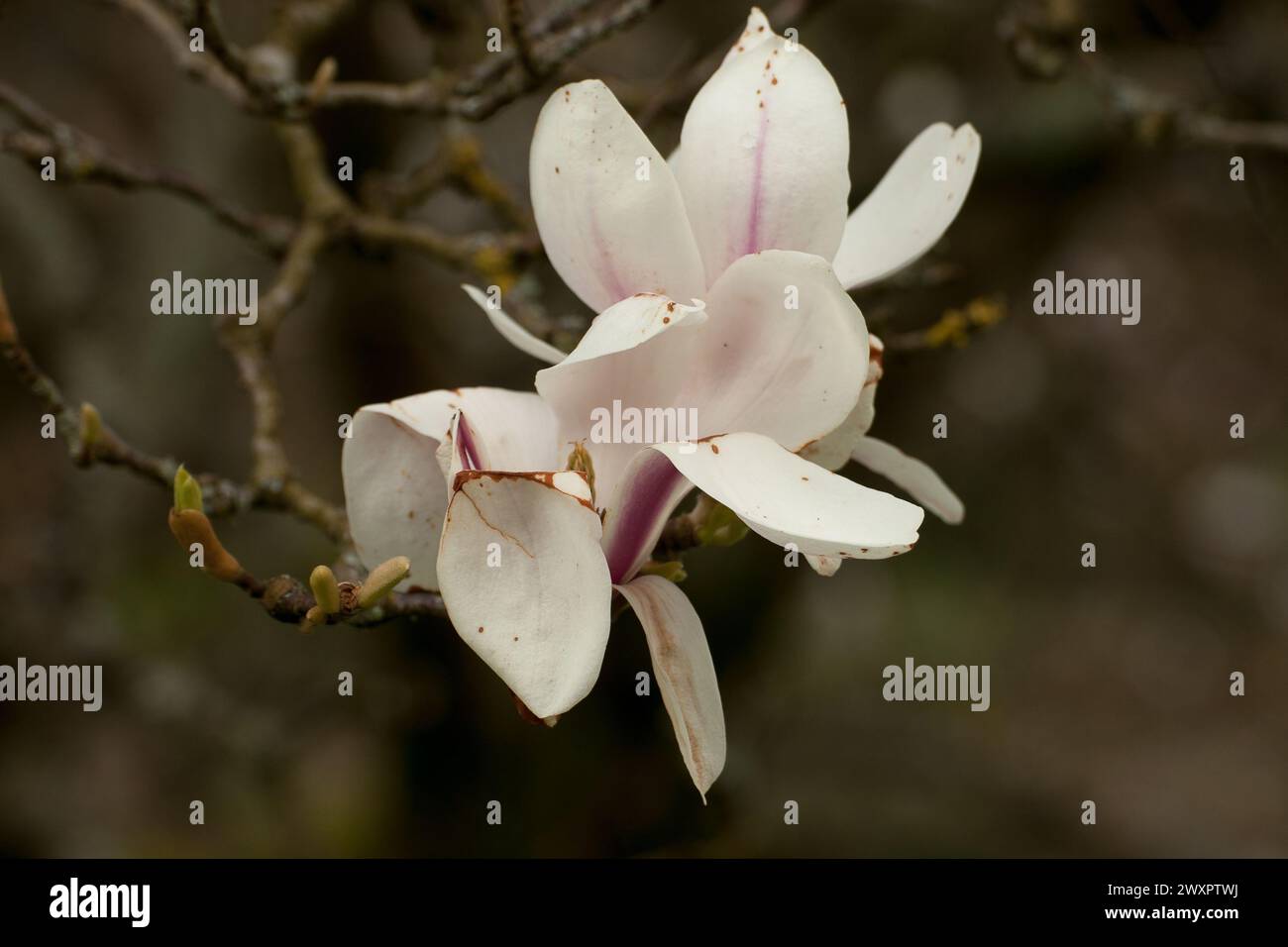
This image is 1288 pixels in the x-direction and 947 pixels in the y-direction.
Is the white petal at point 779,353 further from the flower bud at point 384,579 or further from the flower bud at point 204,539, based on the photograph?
the flower bud at point 204,539

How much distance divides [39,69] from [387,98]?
1.28 m

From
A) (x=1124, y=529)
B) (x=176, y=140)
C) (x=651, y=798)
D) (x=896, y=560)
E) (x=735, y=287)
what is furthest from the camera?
(x=1124, y=529)

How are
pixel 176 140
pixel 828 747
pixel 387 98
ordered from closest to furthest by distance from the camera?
pixel 387 98
pixel 176 140
pixel 828 747

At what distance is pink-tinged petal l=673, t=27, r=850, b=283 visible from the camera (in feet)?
2.48

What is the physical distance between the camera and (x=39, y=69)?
7.02 ft

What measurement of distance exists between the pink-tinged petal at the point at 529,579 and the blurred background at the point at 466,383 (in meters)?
0.81

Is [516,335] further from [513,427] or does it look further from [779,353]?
[779,353]

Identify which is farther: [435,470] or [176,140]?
[176,140]

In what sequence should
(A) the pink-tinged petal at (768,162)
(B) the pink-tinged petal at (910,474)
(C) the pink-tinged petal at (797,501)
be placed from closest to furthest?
(C) the pink-tinged petal at (797,501) → (A) the pink-tinged petal at (768,162) → (B) the pink-tinged petal at (910,474)

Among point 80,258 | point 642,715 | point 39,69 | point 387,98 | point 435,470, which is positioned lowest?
point 642,715

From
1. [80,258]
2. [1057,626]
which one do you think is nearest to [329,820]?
[80,258]

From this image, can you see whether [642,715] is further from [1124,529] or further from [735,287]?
[1124,529]

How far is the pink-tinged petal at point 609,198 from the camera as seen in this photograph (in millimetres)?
746

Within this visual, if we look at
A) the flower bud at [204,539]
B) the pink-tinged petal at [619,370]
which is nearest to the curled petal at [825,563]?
the pink-tinged petal at [619,370]
